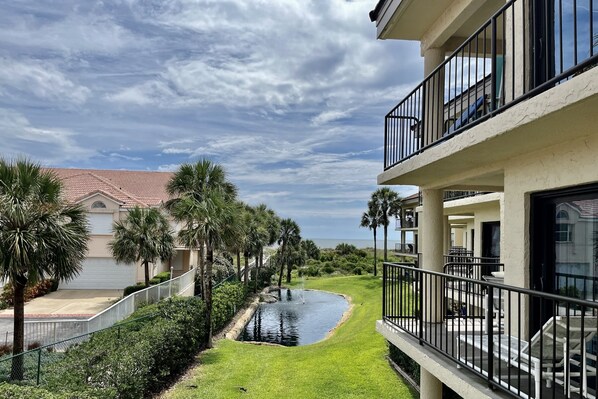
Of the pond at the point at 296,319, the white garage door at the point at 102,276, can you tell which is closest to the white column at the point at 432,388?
the pond at the point at 296,319

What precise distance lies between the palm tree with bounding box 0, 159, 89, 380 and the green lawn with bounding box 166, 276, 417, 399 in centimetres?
576

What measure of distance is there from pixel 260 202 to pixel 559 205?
48397mm

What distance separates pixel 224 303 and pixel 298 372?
34.5ft

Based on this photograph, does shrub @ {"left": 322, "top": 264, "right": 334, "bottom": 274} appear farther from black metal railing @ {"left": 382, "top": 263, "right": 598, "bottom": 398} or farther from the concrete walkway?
black metal railing @ {"left": 382, "top": 263, "right": 598, "bottom": 398}

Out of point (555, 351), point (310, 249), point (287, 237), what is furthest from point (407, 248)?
point (555, 351)

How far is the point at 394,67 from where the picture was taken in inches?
457

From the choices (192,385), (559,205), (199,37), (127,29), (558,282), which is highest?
(199,37)

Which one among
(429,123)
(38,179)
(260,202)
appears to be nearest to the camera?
(429,123)

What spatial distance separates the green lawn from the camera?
580 inches

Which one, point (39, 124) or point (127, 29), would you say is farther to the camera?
point (39, 124)

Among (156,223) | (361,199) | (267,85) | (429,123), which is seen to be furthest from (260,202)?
(429,123)

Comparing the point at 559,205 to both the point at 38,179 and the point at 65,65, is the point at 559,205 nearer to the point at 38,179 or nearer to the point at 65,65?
the point at 38,179

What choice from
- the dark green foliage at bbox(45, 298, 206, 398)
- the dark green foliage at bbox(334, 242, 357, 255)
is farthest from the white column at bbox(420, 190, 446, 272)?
the dark green foliage at bbox(334, 242, 357, 255)

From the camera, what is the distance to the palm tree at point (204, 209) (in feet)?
68.6
